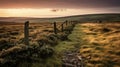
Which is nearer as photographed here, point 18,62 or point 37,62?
point 18,62

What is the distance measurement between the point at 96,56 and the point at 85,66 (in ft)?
10.3

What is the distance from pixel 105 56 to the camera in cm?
1609

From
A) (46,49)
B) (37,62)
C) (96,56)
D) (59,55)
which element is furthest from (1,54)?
(96,56)

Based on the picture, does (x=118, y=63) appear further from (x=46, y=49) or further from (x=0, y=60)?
(x=0, y=60)

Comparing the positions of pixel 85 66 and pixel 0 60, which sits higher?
pixel 0 60

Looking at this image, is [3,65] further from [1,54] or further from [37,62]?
[37,62]

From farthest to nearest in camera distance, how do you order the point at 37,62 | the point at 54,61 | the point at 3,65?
the point at 54,61 < the point at 37,62 < the point at 3,65

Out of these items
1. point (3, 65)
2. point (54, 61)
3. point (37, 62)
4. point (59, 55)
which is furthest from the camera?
point (59, 55)

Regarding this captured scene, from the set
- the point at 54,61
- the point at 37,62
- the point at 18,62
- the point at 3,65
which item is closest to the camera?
the point at 3,65

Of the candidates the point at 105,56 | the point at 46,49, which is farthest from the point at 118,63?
the point at 46,49

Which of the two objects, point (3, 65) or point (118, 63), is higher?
point (3, 65)

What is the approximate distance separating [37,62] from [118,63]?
710 centimetres

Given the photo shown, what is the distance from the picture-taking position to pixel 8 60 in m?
10.7

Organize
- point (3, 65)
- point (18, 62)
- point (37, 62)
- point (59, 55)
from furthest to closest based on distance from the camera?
point (59, 55)
point (37, 62)
point (18, 62)
point (3, 65)
